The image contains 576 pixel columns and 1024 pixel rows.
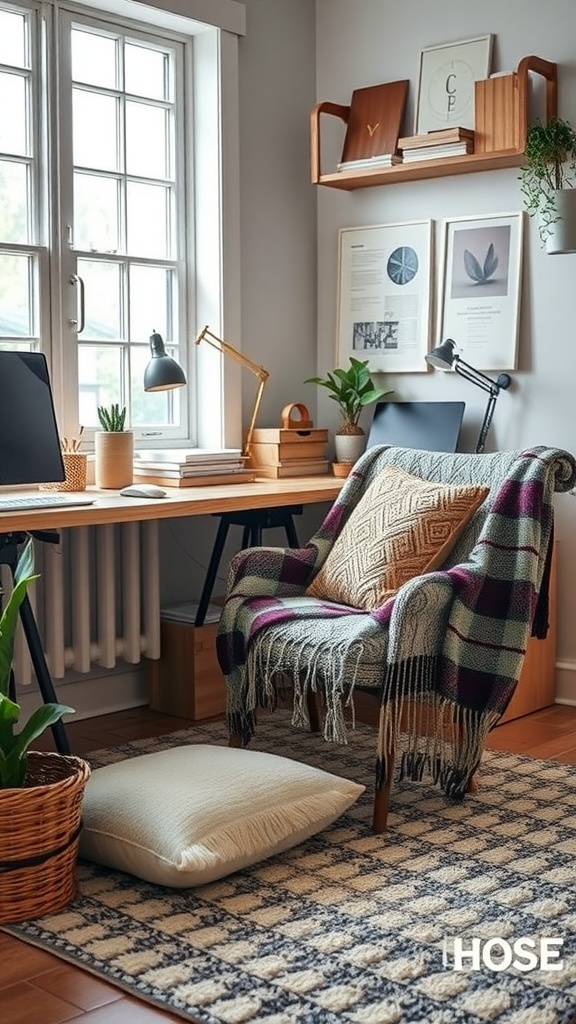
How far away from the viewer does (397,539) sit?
3148mm

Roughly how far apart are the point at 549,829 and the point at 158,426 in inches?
79.2

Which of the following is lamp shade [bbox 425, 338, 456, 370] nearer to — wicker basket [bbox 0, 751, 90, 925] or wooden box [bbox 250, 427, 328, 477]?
wooden box [bbox 250, 427, 328, 477]

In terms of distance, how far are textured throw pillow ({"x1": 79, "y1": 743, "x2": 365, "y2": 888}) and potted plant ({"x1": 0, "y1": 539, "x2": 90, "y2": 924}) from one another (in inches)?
4.9

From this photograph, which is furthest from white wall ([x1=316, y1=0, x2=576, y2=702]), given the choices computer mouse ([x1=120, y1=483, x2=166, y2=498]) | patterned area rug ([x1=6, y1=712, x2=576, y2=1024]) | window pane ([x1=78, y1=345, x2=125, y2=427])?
patterned area rug ([x1=6, y1=712, x2=576, y2=1024])

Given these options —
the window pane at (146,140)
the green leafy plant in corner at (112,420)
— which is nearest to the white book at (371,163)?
the window pane at (146,140)

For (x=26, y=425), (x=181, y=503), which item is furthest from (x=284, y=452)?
(x=26, y=425)

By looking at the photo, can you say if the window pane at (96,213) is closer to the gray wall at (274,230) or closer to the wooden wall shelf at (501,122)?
the gray wall at (274,230)

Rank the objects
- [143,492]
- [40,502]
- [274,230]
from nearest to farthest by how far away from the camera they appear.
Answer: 1. [40,502]
2. [143,492]
3. [274,230]

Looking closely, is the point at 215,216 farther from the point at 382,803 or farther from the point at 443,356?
the point at 382,803

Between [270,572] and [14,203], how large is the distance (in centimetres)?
138

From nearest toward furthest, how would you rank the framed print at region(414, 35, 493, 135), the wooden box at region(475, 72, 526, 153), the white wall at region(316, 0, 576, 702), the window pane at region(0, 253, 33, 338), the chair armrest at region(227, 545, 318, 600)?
the chair armrest at region(227, 545, 318, 600) < the window pane at region(0, 253, 33, 338) < the wooden box at region(475, 72, 526, 153) < the white wall at region(316, 0, 576, 702) < the framed print at region(414, 35, 493, 135)

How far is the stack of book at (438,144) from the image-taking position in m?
3.89

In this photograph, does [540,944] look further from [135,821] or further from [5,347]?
[5,347]

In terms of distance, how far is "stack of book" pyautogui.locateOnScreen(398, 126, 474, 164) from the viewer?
12.8 ft
